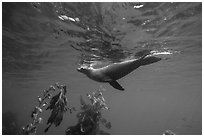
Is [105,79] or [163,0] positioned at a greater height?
[163,0]

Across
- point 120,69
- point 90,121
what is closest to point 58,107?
point 120,69

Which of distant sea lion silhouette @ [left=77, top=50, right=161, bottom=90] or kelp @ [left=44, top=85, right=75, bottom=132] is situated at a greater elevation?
distant sea lion silhouette @ [left=77, top=50, right=161, bottom=90]

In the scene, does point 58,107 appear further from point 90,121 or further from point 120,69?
point 90,121

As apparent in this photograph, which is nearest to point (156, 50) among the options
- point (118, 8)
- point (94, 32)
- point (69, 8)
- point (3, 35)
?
point (94, 32)

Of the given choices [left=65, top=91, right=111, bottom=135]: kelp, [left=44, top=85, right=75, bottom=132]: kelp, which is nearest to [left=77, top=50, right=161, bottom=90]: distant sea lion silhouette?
[left=44, top=85, right=75, bottom=132]: kelp

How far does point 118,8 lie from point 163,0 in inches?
75.7

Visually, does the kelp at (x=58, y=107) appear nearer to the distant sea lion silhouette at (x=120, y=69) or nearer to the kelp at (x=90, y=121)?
the distant sea lion silhouette at (x=120, y=69)

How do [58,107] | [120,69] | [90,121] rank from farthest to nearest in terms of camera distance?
[90,121], [120,69], [58,107]

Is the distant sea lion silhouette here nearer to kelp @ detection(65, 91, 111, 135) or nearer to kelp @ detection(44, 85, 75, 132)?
kelp @ detection(44, 85, 75, 132)

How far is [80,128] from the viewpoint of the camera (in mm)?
7898

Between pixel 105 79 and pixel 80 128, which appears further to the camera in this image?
pixel 80 128

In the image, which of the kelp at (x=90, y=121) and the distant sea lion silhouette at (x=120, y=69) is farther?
the kelp at (x=90, y=121)

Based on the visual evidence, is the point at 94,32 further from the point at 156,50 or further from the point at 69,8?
the point at 156,50

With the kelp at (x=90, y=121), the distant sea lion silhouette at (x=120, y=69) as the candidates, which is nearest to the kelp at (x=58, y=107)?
the distant sea lion silhouette at (x=120, y=69)
